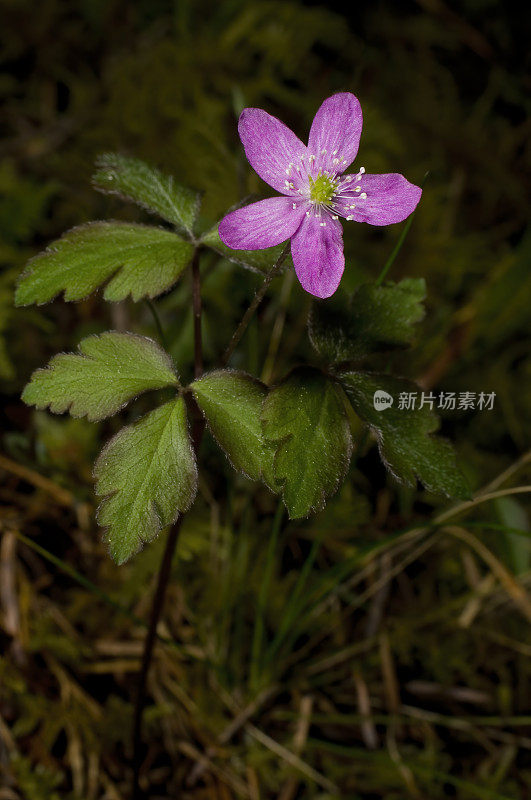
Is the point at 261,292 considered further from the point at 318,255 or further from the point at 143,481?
the point at 143,481

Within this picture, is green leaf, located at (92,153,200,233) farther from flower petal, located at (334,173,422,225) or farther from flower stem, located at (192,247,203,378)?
flower petal, located at (334,173,422,225)

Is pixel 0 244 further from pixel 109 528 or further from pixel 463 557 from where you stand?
pixel 463 557

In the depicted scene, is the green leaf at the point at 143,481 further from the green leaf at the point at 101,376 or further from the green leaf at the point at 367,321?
the green leaf at the point at 367,321

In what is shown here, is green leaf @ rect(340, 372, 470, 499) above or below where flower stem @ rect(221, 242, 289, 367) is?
below

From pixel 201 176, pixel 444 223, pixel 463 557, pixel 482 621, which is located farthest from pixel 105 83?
pixel 482 621

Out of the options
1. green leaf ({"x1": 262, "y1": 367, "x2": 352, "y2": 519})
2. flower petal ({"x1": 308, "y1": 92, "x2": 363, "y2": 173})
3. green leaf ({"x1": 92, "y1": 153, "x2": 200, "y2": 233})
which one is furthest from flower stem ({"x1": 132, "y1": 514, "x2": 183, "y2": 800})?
flower petal ({"x1": 308, "y1": 92, "x2": 363, "y2": 173})

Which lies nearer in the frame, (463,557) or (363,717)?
(363,717)
